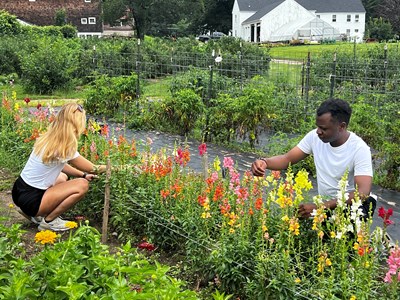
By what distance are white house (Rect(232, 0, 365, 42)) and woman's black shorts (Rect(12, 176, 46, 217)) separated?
171ft

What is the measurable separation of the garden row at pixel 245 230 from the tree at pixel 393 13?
5700cm

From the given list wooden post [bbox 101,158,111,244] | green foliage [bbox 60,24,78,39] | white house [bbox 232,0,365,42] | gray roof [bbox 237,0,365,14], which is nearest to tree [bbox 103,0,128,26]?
white house [bbox 232,0,365,42]

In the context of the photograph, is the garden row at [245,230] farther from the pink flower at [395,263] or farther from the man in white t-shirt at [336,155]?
the man in white t-shirt at [336,155]

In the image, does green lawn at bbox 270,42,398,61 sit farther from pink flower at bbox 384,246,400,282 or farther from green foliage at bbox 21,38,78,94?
pink flower at bbox 384,246,400,282

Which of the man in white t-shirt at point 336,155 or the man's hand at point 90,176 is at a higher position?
the man in white t-shirt at point 336,155

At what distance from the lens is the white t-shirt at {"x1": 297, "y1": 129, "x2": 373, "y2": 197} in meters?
4.30

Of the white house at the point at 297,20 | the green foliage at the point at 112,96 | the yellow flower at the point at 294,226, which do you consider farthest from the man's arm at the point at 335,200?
the white house at the point at 297,20

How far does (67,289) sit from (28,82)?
16026 millimetres

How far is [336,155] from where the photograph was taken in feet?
14.7

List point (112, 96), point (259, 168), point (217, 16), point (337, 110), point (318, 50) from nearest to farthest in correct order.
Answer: point (337, 110), point (259, 168), point (112, 96), point (318, 50), point (217, 16)

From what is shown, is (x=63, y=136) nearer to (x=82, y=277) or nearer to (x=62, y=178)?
(x=62, y=178)

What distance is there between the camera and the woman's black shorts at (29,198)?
212 inches

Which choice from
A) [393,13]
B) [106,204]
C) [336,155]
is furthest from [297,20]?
[336,155]

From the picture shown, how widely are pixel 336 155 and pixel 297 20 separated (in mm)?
58100
